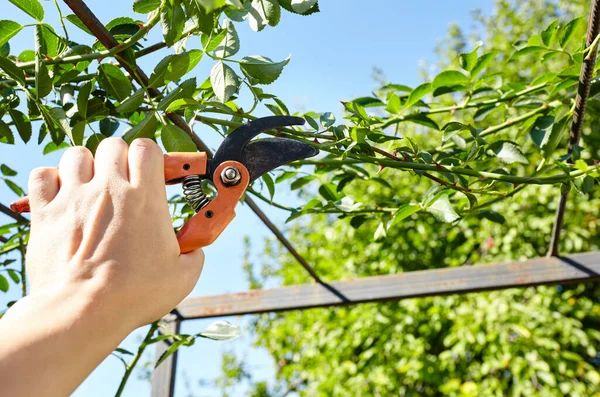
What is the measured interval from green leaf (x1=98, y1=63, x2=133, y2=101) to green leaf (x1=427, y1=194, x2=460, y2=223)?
0.48 meters

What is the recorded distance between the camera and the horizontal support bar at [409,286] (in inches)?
63.6

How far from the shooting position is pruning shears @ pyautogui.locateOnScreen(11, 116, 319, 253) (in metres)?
0.59

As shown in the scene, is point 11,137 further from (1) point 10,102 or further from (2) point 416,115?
(2) point 416,115

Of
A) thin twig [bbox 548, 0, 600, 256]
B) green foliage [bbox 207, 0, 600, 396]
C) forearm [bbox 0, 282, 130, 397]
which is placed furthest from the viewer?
green foliage [bbox 207, 0, 600, 396]

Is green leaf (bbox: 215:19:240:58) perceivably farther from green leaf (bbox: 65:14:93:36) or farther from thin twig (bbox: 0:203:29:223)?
thin twig (bbox: 0:203:29:223)

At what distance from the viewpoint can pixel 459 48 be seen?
5.03 m

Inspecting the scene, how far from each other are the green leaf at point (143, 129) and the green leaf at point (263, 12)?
0.17 metres

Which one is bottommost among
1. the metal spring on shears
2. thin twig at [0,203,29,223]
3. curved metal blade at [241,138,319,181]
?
thin twig at [0,203,29,223]

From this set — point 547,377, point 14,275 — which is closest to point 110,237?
point 14,275

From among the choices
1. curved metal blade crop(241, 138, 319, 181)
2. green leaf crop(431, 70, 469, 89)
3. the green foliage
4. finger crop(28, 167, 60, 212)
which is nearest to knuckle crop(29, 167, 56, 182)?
finger crop(28, 167, 60, 212)

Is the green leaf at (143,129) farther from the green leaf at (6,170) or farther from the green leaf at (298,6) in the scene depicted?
the green leaf at (6,170)

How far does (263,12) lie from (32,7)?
0.29 meters

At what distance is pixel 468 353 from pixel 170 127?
307 centimetres

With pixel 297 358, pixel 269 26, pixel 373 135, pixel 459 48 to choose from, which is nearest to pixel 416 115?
pixel 373 135
